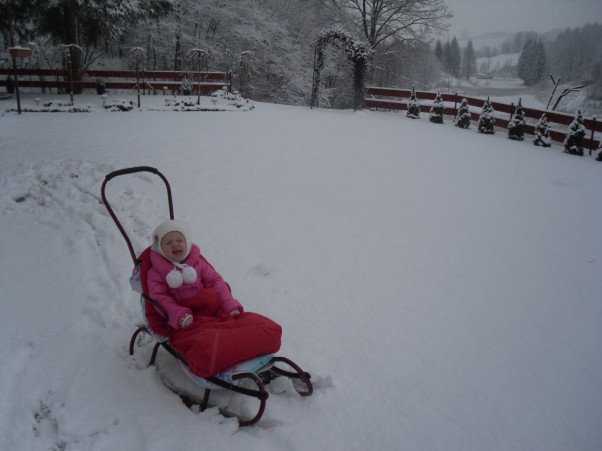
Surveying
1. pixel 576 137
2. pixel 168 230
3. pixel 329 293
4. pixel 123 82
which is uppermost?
pixel 123 82

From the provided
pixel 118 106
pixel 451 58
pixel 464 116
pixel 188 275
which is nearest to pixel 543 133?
pixel 464 116

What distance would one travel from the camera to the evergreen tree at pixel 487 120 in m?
13.6

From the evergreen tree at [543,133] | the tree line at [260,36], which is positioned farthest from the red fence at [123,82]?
the evergreen tree at [543,133]

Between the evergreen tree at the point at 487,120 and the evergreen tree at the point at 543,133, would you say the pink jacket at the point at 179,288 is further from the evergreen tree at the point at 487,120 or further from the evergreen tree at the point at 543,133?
the evergreen tree at the point at 487,120

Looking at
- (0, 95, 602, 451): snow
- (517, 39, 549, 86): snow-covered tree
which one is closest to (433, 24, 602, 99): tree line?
(517, 39, 549, 86): snow-covered tree

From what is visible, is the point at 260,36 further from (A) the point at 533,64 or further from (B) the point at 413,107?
(A) the point at 533,64

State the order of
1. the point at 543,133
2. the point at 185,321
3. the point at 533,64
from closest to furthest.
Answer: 1. the point at 185,321
2. the point at 543,133
3. the point at 533,64

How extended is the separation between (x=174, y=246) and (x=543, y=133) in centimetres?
1259

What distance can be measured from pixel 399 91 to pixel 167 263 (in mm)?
16353

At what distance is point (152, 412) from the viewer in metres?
3.00

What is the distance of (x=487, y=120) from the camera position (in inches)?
537

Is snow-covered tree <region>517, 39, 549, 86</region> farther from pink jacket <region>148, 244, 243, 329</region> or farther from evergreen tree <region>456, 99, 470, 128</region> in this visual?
pink jacket <region>148, 244, 243, 329</region>

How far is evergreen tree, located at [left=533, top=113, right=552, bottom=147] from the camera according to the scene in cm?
1220

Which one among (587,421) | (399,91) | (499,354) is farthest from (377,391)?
(399,91)
